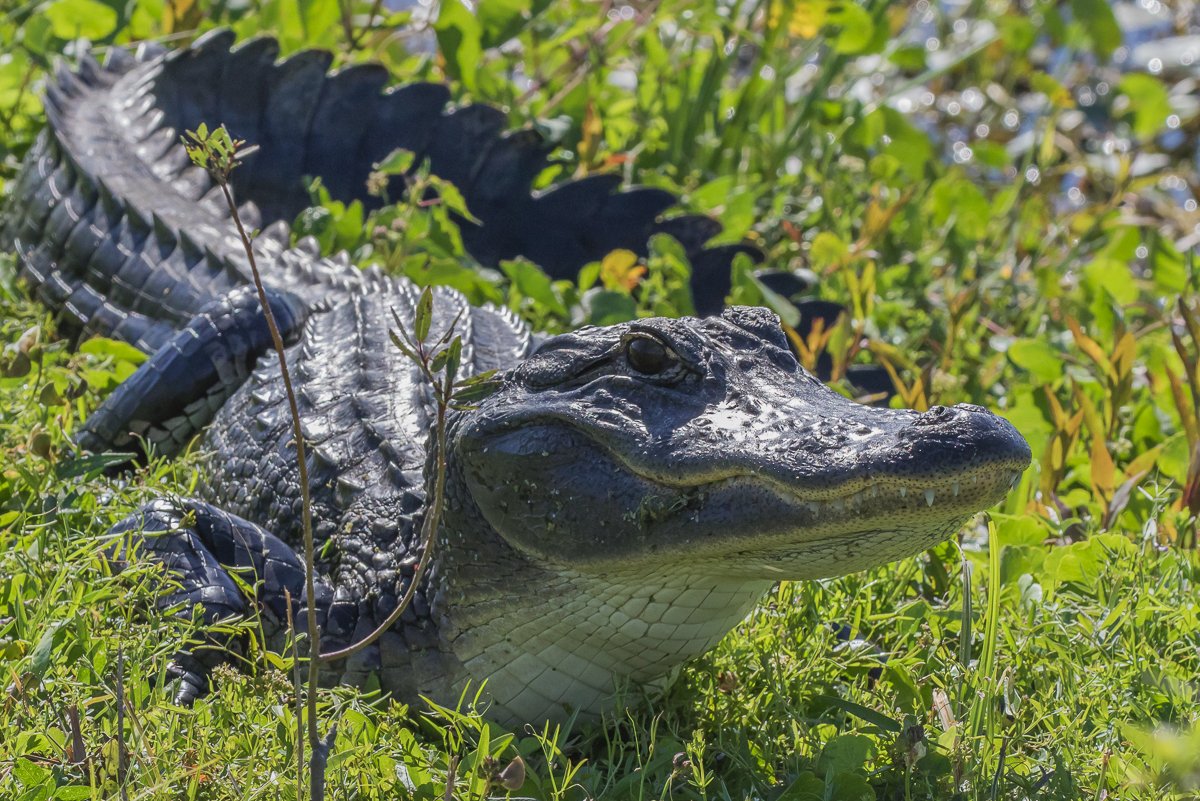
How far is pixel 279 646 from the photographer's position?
2908 mm

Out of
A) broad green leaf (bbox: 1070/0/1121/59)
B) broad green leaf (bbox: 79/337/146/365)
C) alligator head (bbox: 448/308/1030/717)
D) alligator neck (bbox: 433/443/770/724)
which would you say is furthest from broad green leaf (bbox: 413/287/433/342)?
broad green leaf (bbox: 1070/0/1121/59)

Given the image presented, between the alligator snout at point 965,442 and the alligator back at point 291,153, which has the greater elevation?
the alligator snout at point 965,442

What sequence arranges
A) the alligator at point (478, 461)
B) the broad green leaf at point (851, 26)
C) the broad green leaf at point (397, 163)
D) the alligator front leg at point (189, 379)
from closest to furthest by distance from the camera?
the alligator at point (478, 461), the alligator front leg at point (189, 379), the broad green leaf at point (397, 163), the broad green leaf at point (851, 26)

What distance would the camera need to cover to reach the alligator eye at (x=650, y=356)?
2.53 meters

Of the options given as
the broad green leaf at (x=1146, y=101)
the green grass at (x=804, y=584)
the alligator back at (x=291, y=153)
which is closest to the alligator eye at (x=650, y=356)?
the green grass at (x=804, y=584)

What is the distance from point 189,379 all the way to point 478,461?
1.58 meters

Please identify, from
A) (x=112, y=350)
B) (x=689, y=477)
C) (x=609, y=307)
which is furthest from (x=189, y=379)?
(x=689, y=477)

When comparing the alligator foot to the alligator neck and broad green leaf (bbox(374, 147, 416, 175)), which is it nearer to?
the alligator neck

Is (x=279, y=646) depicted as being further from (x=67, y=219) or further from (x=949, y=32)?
(x=949, y=32)

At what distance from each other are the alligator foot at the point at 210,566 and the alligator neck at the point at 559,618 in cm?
37

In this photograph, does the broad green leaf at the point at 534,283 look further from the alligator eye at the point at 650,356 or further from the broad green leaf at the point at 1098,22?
the broad green leaf at the point at 1098,22

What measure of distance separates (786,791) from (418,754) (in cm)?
65

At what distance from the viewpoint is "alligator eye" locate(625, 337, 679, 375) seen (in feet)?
8.30

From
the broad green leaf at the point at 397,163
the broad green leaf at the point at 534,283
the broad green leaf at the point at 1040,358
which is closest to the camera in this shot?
the broad green leaf at the point at 1040,358
